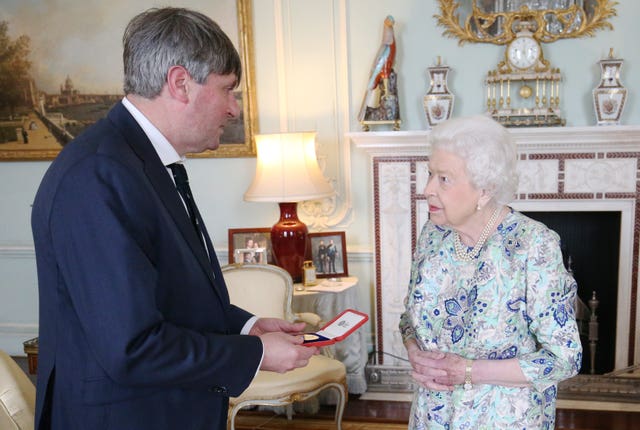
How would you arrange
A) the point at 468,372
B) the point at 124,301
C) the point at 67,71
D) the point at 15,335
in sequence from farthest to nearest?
1. the point at 15,335
2. the point at 67,71
3. the point at 468,372
4. the point at 124,301

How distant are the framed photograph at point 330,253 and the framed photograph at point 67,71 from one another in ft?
2.50

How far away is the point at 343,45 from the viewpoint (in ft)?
12.1

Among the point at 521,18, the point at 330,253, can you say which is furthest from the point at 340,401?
the point at 521,18

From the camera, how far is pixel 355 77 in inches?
148

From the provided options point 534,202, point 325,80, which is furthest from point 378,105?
point 534,202

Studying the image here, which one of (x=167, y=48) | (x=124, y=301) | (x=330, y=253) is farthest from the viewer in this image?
(x=330, y=253)

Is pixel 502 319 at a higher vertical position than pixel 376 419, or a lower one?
higher

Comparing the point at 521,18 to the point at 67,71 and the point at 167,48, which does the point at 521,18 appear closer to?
the point at 167,48

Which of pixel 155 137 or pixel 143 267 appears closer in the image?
pixel 143 267

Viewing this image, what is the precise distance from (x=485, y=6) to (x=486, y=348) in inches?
98.8

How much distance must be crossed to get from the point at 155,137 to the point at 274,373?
1.75m

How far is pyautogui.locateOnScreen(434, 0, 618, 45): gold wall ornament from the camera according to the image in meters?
3.38

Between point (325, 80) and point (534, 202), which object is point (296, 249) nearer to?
point (325, 80)

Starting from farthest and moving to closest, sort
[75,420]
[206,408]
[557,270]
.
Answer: [557,270] → [206,408] → [75,420]
